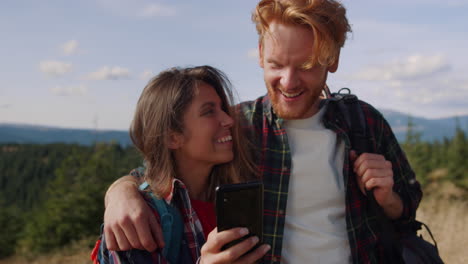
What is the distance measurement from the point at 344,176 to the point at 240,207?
827 mm

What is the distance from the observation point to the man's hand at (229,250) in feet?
4.48

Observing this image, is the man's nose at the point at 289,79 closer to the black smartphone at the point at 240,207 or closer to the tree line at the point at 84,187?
the black smartphone at the point at 240,207

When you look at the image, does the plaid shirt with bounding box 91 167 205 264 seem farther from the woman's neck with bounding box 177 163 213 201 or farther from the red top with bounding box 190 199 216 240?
the woman's neck with bounding box 177 163 213 201

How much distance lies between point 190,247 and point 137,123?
665 mm

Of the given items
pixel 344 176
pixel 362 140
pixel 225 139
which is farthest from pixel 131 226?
pixel 362 140

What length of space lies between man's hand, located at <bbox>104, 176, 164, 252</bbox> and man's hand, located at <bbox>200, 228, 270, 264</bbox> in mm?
261

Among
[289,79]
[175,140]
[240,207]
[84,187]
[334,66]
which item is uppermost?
[334,66]

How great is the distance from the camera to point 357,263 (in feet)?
6.46

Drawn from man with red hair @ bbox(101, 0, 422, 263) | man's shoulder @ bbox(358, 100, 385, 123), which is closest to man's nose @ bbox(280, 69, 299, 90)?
man with red hair @ bbox(101, 0, 422, 263)

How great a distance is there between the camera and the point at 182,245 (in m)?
1.72

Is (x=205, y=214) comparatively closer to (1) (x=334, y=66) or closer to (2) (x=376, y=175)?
(2) (x=376, y=175)

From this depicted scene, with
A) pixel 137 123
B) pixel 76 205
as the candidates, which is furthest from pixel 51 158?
pixel 137 123

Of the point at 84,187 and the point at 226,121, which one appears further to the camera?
the point at 84,187

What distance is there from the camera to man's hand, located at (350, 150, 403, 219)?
1856mm
